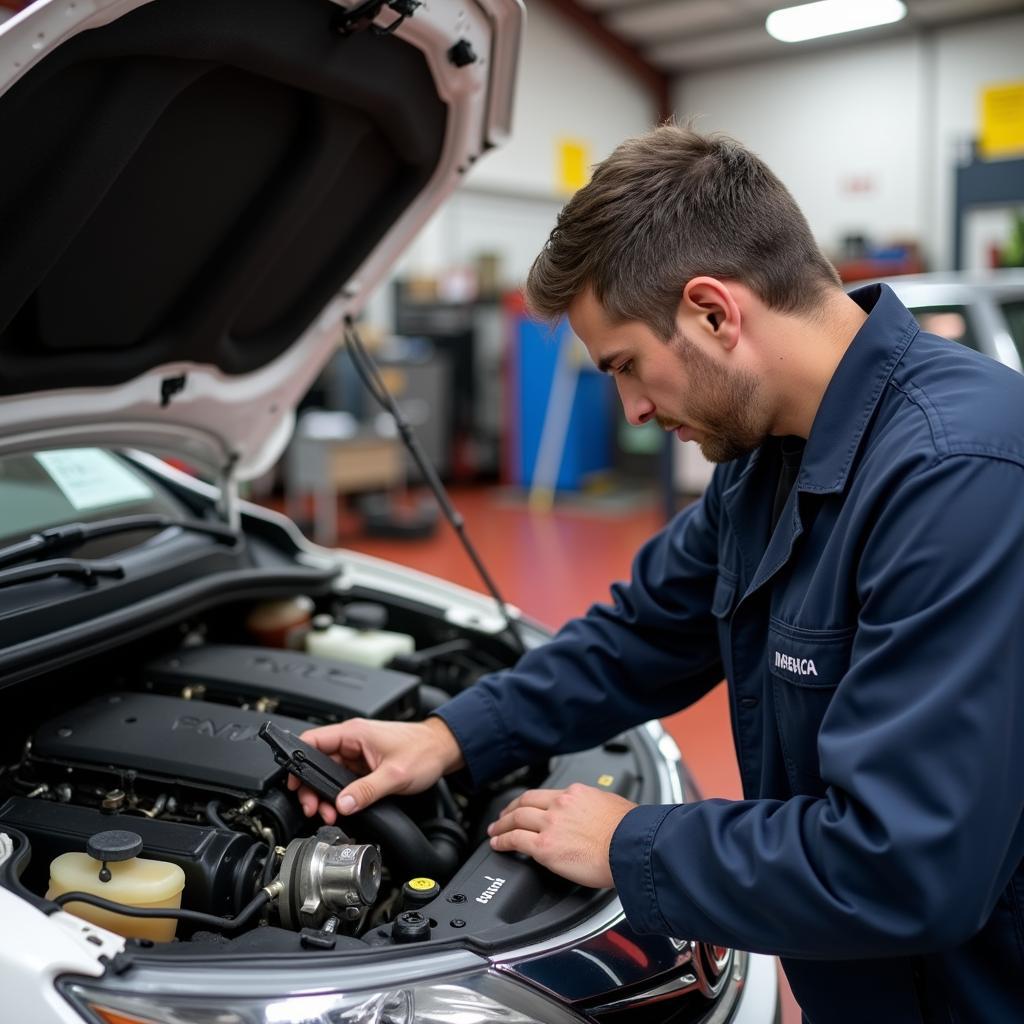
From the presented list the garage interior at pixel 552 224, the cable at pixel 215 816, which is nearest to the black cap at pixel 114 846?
the cable at pixel 215 816

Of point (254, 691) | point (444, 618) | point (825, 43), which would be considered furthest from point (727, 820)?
point (825, 43)

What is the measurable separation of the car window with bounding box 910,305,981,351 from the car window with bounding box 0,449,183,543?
2.92 metres

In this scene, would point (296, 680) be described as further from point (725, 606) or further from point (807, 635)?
point (807, 635)

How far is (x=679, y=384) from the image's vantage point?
1106mm

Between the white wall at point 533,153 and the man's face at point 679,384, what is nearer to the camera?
the man's face at point 679,384

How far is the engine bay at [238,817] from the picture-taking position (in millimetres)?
1057

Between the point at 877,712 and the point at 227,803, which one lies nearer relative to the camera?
the point at 877,712

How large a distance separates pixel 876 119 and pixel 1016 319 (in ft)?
20.3

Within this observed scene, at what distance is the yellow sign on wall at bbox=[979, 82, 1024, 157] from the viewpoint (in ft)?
18.4

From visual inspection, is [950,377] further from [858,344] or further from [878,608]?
[878,608]

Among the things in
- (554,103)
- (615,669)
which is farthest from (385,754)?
(554,103)

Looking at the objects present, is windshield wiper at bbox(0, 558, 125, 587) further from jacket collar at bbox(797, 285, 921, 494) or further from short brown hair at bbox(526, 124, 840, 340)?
jacket collar at bbox(797, 285, 921, 494)

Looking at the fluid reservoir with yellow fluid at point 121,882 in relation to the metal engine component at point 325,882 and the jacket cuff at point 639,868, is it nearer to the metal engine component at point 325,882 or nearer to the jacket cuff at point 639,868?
the metal engine component at point 325,882

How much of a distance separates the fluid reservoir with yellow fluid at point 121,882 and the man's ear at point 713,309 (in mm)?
781
